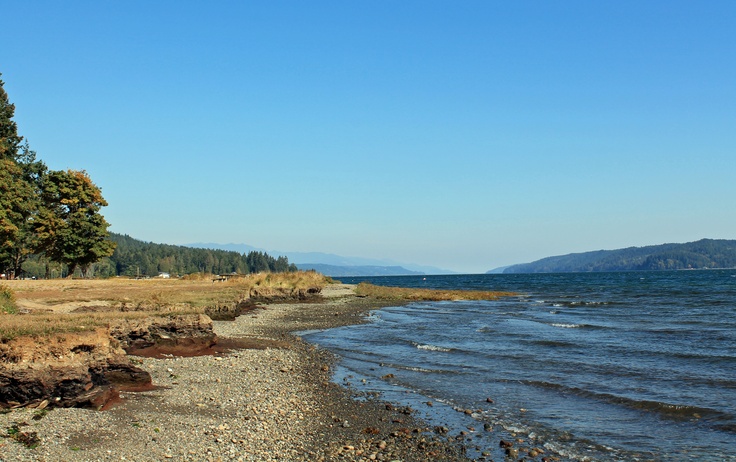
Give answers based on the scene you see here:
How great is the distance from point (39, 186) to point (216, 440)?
6036 cm

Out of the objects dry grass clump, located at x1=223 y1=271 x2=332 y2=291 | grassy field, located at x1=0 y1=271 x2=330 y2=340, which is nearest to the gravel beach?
grassy field, located at x1=0 y1=271 x2=330 y2=340

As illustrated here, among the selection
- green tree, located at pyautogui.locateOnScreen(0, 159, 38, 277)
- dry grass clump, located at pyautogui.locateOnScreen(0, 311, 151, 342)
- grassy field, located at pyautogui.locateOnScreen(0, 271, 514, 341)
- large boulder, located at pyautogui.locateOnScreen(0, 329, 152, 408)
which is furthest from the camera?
green tree, located at pyautogui.locateOnScreen(0, 159, 38, 277)

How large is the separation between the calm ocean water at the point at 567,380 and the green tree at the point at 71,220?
1436 inches

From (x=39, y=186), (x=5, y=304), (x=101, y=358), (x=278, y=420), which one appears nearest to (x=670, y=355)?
(x=278, y=420)

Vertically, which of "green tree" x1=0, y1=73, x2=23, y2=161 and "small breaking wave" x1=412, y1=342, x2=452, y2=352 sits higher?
"green tree" x1=0, y1=73, x2=23, y2=161

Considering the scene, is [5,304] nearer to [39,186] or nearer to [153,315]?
[153,315]

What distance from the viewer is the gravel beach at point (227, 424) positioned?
9.57 m

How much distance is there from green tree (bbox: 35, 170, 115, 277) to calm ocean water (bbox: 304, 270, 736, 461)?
120 feet

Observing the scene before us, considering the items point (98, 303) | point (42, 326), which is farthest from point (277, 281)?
point (42, 326)

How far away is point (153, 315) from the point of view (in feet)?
63.9

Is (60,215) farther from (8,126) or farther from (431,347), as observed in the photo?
(431,347)

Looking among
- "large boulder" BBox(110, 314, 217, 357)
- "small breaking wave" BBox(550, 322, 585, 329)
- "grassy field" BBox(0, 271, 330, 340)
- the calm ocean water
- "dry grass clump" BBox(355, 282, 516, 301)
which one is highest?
"grassy field" BBox(0, 271, 330, 340)

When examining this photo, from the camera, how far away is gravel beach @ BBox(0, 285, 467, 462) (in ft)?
31.4

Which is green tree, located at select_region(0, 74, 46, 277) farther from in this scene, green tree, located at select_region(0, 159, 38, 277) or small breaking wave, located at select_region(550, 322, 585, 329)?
small breaking wave, located at select_region(550, 322, 585, 329)
